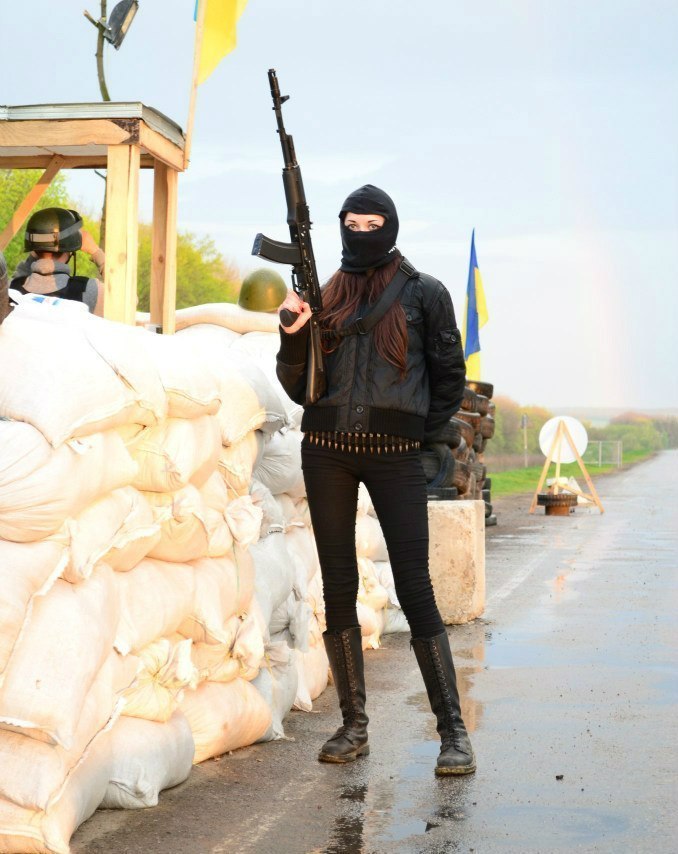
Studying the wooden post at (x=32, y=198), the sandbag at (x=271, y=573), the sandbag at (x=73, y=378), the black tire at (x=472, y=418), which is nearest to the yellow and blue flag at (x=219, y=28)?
the wooden post at (x=32, y=198)

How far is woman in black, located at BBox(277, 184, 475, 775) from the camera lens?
4.66m

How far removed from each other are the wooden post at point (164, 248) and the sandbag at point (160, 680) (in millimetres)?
3231

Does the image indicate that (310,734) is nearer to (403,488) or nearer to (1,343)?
(403,488)

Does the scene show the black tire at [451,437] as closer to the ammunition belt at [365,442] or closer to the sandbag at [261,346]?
the sandbag at [261,346]

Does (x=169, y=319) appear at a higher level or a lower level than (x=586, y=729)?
higher

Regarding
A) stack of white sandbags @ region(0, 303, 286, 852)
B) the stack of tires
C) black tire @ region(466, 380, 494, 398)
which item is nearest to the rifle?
stack of white sandbags @ region(0, 303, 286, 852)

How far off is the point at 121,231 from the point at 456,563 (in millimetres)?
3008

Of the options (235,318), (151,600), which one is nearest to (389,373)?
(151,600)

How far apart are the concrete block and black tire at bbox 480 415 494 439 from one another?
1005 cm

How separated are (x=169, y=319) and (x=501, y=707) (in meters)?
2.86

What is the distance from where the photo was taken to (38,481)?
3.63m

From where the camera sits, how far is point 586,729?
5.41 meters

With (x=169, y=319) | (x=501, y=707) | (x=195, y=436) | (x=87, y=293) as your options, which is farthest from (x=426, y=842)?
(x=169, y=319)

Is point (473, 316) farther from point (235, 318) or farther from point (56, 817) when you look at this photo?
point (56, 817)
